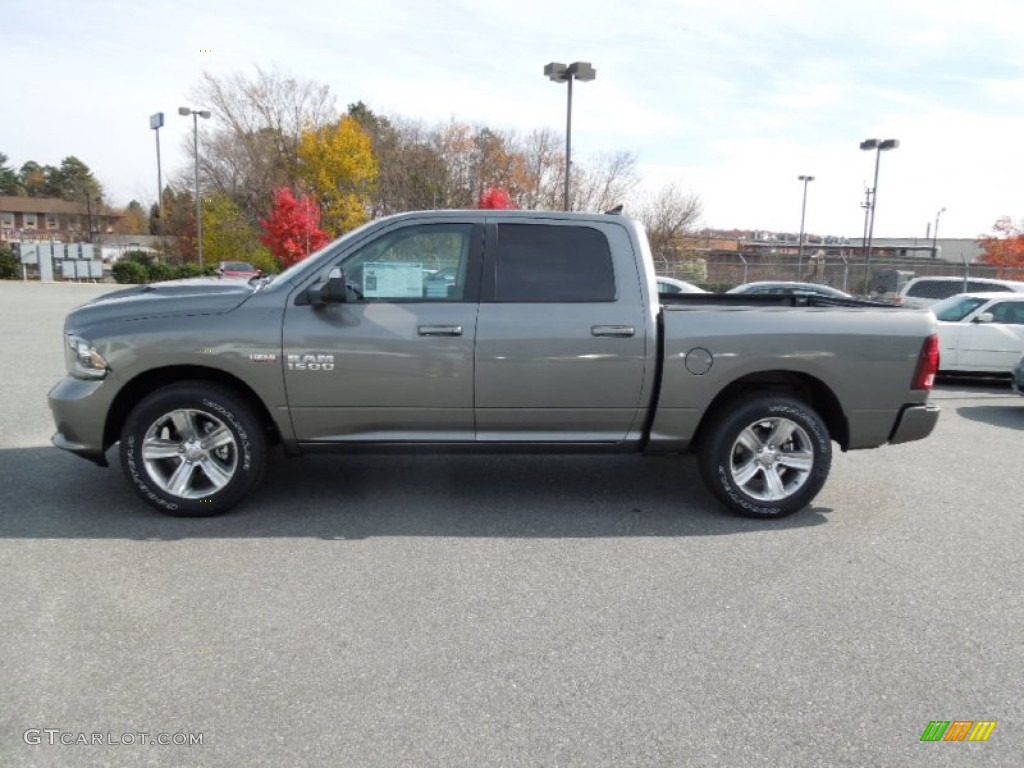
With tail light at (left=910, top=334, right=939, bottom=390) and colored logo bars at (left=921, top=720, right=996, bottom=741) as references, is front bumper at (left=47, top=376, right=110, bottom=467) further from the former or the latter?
tail light at (left=910, top=334, right=939, bottom=390)

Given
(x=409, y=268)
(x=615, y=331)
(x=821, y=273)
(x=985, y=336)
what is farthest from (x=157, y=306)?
(x=821, y=273)

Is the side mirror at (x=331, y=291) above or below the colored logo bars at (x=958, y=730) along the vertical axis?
above

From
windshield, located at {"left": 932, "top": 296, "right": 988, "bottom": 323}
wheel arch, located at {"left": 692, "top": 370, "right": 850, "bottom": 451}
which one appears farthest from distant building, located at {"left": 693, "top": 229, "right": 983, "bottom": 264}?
wheel arch, located at {"left": 692, "top": 370, "right": 850, "bottom": 451}

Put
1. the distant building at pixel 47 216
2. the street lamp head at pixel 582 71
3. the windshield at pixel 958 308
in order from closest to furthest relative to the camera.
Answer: the windshield at pixel 958 308 < the street lamp head at pixel 582 71 < the distant building at pixel 47 216

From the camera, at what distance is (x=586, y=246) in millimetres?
4844

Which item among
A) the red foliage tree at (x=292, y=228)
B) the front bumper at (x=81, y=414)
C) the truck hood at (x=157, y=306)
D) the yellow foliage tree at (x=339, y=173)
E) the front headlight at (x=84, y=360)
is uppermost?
the yellow foliage tree at (x=339, y=173)

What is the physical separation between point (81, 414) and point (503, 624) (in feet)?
9.78

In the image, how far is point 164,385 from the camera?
15.6ft

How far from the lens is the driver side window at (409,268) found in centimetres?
469

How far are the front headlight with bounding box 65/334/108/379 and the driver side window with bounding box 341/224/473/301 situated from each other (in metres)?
1.58

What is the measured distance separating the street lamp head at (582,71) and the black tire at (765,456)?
16.8 meters

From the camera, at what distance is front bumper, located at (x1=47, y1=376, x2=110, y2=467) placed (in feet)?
15.0

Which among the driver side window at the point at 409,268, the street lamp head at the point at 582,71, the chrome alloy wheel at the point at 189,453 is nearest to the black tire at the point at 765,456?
the driver side window at the point at 409,268

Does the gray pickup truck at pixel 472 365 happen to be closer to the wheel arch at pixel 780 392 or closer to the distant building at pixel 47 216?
the wheel arch at pixel 780 392
